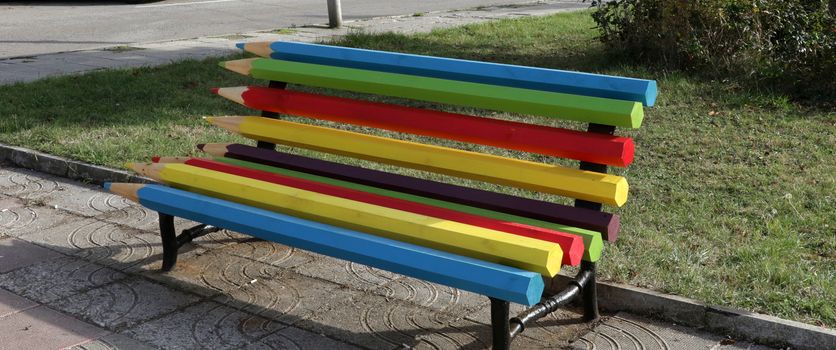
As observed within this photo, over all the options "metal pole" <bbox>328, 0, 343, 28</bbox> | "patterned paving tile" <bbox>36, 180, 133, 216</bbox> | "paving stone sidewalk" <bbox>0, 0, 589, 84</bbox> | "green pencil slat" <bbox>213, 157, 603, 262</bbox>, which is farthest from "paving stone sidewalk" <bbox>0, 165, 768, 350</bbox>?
"metal pole" <bbox>328, 0, 343, 28</bbox>

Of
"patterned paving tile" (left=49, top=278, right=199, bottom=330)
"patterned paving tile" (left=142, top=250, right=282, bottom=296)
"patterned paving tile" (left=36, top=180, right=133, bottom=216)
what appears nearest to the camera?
"patterned paving tile" (left=49, top=278, right=199, bottom=330)

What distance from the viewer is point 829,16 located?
8.59 meters

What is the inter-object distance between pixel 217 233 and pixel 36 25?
11.1 meters

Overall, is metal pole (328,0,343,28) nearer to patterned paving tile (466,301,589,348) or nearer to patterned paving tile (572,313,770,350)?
patterned paving tile (466,301,589,348)

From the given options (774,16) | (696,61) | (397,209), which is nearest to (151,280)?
(397,209)

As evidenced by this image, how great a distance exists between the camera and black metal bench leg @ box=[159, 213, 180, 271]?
4.65 metres

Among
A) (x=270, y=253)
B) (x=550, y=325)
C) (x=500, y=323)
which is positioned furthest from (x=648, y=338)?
(x=270, y=253)

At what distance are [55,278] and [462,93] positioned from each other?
211 centimetres

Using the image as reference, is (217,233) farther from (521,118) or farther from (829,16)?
(829,16)

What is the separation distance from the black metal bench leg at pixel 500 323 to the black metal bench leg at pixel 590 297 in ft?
2.00

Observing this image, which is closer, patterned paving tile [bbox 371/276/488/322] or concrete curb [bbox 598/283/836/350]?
concrete curb [bbox 598/283/836/350]

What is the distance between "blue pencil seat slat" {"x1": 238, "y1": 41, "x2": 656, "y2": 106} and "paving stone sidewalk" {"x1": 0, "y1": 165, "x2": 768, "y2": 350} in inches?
38.2

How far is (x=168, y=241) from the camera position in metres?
4.70

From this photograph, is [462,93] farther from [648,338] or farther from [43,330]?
[43,330]
